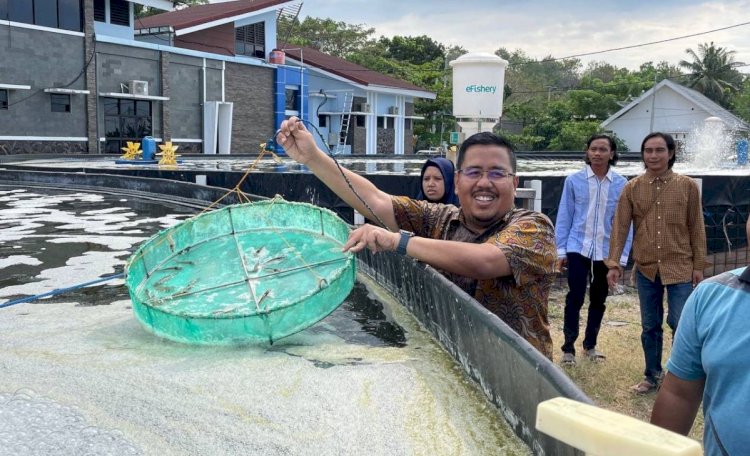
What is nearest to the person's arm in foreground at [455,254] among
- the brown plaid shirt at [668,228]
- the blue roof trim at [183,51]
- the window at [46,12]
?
the brown plaid shirt at [668,228]

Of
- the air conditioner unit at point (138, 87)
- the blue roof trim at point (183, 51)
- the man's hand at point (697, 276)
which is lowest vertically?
the man's hand at point (697, 276)

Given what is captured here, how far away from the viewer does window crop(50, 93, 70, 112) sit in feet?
69.7

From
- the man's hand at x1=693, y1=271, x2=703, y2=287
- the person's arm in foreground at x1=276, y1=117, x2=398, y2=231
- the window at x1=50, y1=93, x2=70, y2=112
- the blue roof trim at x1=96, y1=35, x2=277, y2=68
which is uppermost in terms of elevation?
the blue roof trim at x1=96, y1=35, x2=277, y2=68

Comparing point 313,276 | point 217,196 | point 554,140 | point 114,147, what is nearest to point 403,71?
point 554,140

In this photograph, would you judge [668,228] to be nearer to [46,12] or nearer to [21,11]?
[21,11]

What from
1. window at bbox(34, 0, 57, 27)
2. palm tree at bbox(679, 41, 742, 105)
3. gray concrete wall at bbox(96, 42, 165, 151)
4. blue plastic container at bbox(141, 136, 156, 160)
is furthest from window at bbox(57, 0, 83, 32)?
palm tree at bbox(679, 41, 742, 105)

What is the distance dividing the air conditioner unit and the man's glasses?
22700mm

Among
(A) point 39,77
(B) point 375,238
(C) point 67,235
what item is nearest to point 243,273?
(B) point 375,238

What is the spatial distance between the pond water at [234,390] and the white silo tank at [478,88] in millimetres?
4116

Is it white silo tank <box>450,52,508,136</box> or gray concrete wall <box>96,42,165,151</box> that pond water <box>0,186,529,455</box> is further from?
gray concrete wall <box>96,42,165,151</box>

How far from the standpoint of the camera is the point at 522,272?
2.37 m

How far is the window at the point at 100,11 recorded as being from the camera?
22828 millimetres

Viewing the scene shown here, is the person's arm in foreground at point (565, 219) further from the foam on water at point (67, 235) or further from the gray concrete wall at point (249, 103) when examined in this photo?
the gray concrete wall at point (249, 103)

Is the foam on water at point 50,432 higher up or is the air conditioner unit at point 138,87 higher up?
the air conditioner unit at point 138,87
